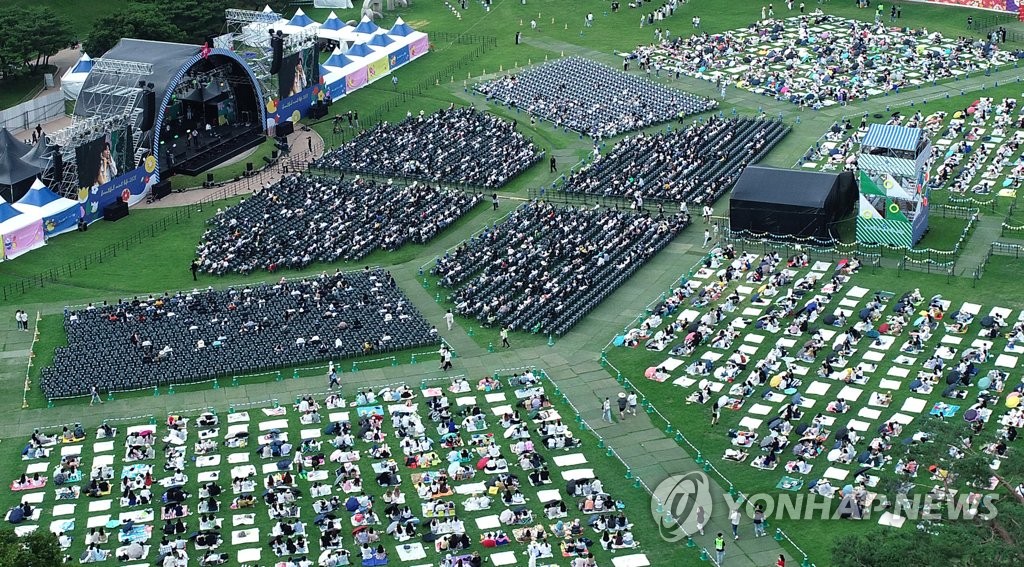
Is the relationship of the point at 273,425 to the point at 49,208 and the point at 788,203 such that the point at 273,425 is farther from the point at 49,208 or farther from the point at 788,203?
the point at 788,203

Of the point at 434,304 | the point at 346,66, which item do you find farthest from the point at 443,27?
the point at 434,304

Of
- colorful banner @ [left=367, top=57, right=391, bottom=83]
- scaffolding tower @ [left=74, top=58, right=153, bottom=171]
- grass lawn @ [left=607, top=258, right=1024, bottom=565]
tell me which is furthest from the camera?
colorful banner @ [left=367, top=57, right=391, bottom=83]

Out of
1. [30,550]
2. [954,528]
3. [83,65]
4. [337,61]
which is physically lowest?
[83,65]

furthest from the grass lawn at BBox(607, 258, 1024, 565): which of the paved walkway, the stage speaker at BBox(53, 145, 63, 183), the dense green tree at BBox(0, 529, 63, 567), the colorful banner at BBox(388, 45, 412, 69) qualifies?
the colorful banner at BBox(388, 45, 412, 69)

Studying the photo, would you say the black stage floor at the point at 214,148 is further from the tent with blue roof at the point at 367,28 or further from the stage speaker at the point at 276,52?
the tent with blue roof at the point at 367,28

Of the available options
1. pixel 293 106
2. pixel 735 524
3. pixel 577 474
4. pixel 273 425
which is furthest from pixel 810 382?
pixel 293 106

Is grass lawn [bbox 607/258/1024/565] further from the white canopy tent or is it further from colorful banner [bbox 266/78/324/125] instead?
the white canopy tent

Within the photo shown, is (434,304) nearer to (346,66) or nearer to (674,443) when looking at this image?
(674,443)
